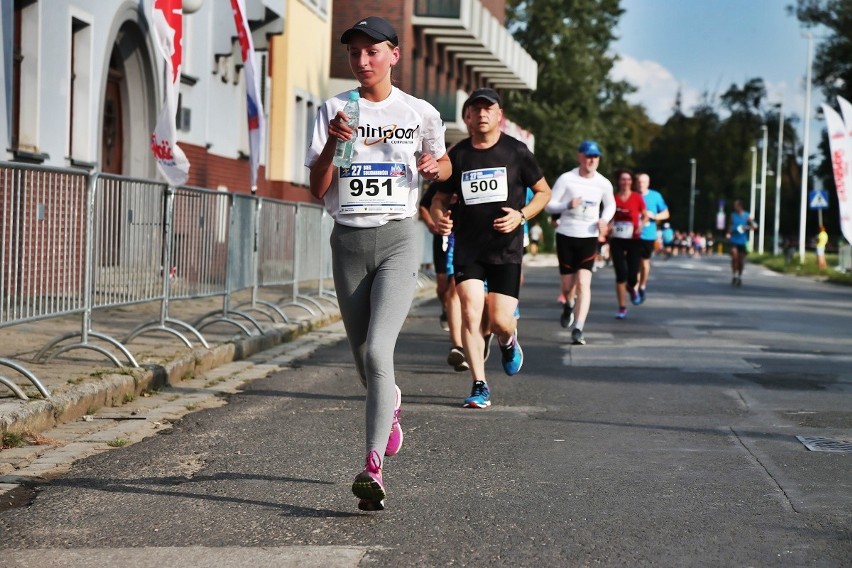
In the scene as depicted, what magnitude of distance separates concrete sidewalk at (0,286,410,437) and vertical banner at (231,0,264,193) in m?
2.00

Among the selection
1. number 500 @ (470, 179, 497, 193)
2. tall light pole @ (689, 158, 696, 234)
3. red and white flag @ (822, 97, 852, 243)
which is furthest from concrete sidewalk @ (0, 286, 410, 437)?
tall light pole @ (689, 158, 696, 234)

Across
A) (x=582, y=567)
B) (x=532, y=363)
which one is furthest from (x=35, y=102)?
(x=582, y=567)

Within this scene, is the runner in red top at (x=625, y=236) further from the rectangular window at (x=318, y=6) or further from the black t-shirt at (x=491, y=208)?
the rectangular window at (x=318, y=6)

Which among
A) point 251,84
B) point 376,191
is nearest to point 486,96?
point 376,191

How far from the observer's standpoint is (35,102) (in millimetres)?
17078

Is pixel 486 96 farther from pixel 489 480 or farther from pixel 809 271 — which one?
pixel 809 271

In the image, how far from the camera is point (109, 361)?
36.2 feet

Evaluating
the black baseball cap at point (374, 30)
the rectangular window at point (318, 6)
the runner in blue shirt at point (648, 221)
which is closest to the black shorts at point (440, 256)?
the runner in blue shirt at point (648, 221)

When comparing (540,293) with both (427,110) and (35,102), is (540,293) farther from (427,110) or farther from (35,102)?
(427,110)

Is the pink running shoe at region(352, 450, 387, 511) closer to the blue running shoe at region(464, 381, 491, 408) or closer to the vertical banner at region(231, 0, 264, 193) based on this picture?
the blue running shoe at region(464, 381, 491, 408)

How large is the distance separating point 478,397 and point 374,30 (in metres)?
3.96

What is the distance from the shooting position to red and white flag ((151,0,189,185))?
1405 cm

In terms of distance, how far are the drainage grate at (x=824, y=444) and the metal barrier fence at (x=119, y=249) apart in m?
4.17

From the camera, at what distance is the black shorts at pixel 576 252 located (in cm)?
1559
